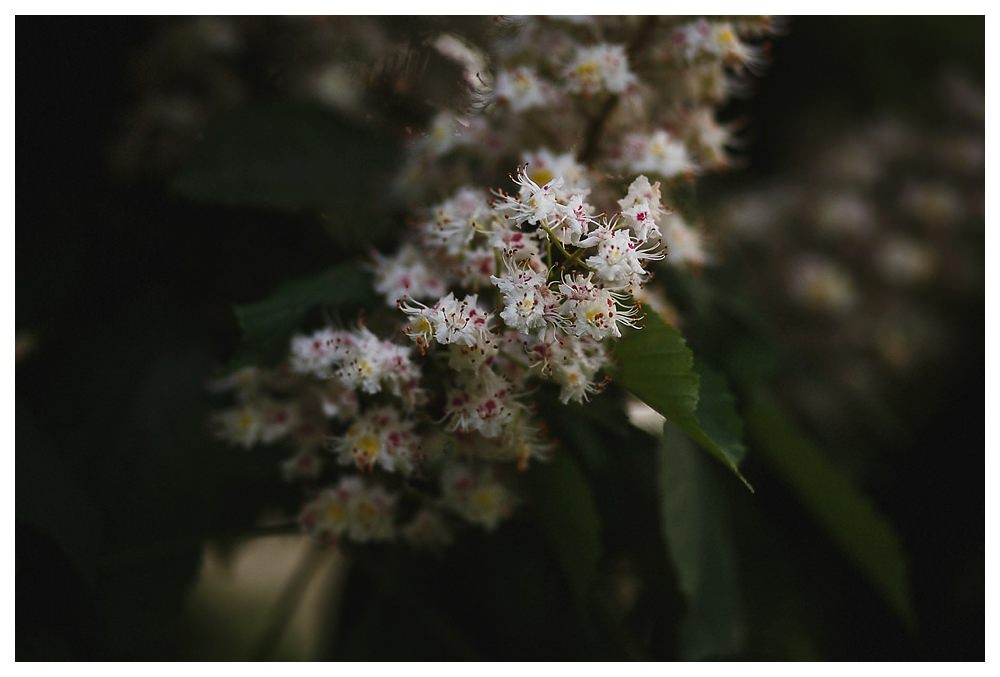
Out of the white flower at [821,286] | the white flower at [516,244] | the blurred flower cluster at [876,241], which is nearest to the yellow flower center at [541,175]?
the white flower at [516,244]

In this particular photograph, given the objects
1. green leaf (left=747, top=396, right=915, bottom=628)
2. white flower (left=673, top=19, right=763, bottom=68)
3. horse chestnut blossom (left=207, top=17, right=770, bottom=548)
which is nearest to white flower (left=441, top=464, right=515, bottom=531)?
horse chestnut blossom (left=207, top=17, right=770, bottom=548)

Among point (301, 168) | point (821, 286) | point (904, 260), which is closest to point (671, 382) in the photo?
point (301, 168)

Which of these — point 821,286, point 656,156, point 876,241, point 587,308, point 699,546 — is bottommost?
point 699,546

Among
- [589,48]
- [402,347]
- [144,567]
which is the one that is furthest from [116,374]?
[589,48]

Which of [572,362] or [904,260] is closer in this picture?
[572,362]

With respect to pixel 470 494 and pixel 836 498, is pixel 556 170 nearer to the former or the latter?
pixel 470 494

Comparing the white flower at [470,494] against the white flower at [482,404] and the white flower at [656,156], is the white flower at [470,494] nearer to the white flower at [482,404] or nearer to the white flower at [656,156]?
the white flower at [482,404]

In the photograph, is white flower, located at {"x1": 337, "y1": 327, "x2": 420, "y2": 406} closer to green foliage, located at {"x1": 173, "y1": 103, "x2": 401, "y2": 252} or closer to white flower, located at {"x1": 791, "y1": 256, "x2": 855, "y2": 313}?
green foliage, located at {"x1": 173, "y1": 103, "x2": 401, "y2": 252}
